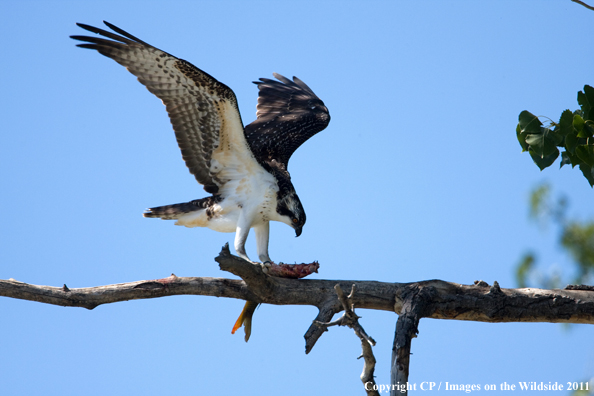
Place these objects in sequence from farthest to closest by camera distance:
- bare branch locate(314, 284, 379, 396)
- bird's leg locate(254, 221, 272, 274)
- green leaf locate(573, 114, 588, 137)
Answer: bird's leg locate(254, 221, 272, 274)
green leaf locate(573, 114, 588, 137)
bare branch locate(314, 284, 379, 396)

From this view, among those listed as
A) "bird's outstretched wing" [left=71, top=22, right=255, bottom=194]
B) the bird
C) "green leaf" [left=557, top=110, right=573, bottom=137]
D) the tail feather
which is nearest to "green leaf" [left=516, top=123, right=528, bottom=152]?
"green leaf" [left=557, top=110, right=573, bottom=137]

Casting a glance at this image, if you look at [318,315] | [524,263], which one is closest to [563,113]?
[318,315]

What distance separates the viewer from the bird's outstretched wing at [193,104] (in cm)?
617

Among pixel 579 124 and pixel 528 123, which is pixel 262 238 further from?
pixel 579 124

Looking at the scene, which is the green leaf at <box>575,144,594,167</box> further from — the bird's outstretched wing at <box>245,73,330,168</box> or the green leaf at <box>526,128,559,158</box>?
the bird's outstretched wing at <box>245,73,330,168</box>

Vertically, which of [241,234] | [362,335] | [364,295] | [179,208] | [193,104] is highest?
[193,104]

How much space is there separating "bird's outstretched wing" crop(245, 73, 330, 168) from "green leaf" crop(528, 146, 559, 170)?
3310 millimetres

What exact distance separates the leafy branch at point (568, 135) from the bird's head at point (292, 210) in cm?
264

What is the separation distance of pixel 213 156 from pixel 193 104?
68 centimetres

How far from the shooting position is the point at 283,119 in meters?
8.91

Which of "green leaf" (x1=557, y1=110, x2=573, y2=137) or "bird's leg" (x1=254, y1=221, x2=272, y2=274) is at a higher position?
"green leaf" (x1=557, y1=110, x2=573, y2=137)

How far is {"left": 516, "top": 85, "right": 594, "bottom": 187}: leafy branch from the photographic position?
444 centimetres

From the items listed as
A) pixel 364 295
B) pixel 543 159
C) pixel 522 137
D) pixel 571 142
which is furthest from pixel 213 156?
pixel 571 142

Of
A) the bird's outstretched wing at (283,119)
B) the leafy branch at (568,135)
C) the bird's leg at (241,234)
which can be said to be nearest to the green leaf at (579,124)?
the leafy branch at (568,135)
